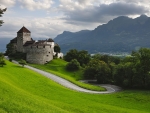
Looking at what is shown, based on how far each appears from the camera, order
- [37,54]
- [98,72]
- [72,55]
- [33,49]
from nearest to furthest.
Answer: [98,72] → [33,49] → [37,54] → [72,55]

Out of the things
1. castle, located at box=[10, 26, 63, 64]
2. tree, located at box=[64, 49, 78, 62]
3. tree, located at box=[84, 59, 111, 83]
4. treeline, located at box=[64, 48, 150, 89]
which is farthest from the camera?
tree, located at box=[64, 49, 78, 62]

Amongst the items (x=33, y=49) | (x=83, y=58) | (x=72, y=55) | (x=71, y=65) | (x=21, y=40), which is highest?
(x=21, y=40)

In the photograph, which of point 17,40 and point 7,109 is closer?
point 7,109

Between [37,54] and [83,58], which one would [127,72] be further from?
[37,54]

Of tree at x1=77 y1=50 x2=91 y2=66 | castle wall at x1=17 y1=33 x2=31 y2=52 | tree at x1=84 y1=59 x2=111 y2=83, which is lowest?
tree at x1=84 y1=59 x2=111 y2=83

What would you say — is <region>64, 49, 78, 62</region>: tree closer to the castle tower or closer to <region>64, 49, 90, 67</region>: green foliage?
<region>64, 49, 90, 67</region>: green foliage

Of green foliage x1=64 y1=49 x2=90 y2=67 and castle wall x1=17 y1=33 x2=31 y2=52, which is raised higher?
castle wall x1=17 y1=33 x2=31 y2=52

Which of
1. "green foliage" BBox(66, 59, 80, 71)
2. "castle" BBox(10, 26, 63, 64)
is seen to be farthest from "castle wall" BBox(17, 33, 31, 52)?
"green foliage" BBox(66, 59, 80, 71)

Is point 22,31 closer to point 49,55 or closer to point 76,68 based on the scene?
point 49,55

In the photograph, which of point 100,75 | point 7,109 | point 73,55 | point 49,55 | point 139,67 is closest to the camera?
point 7,109

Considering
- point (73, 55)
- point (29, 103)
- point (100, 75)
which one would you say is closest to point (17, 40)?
point (73, 55)

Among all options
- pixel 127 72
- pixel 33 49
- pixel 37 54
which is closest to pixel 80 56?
pixel 37 54

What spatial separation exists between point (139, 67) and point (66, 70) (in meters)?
34.8

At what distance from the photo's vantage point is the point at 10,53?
374 feet
